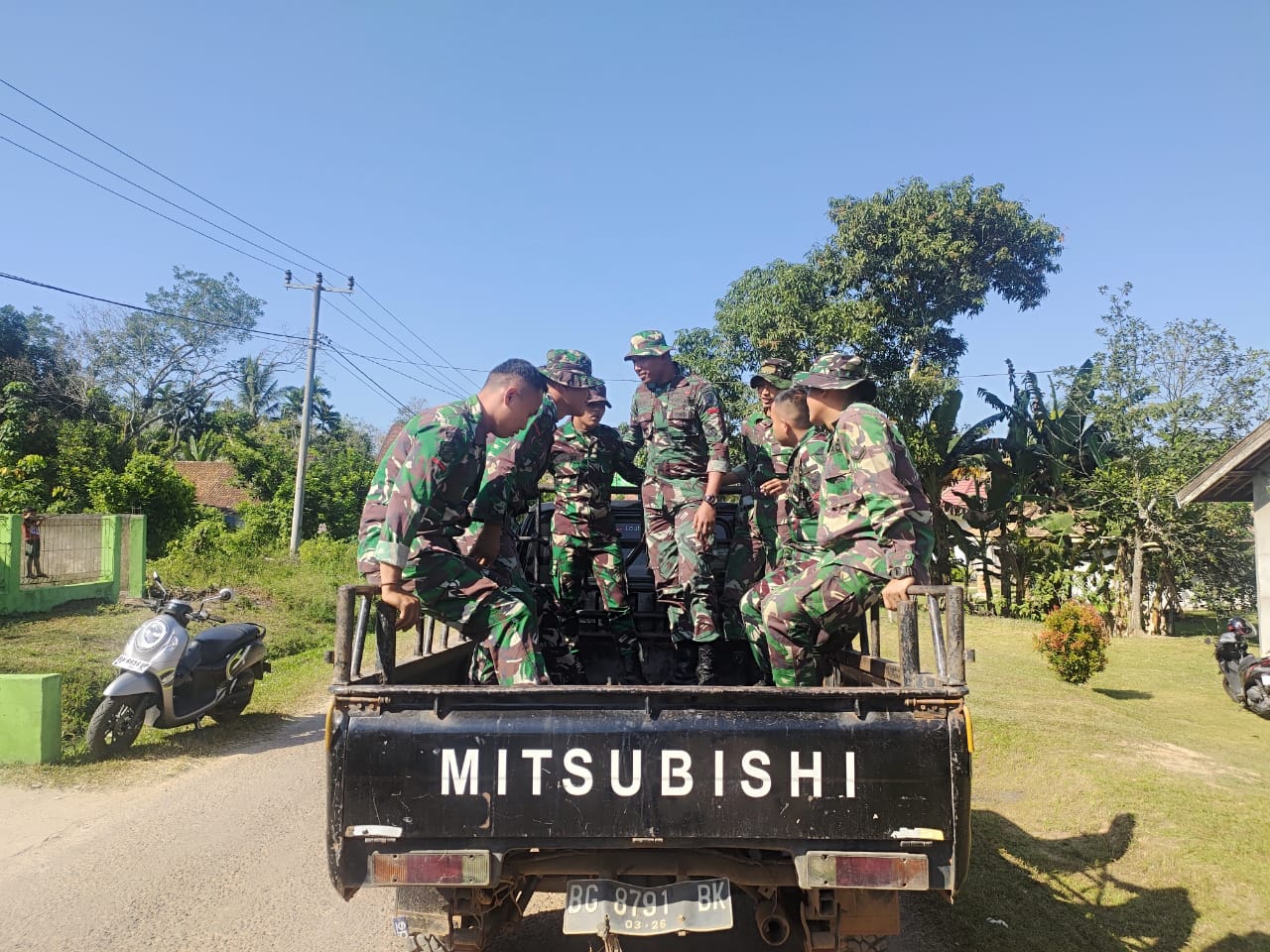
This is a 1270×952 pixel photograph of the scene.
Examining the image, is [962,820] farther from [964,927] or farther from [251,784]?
[251,784]

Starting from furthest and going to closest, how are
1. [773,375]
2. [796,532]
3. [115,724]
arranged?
[115,724]
[773,375]
[796,532]

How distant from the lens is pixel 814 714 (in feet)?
7.90

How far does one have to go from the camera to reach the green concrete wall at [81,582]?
11688 millimetres

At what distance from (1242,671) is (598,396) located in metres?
8.97

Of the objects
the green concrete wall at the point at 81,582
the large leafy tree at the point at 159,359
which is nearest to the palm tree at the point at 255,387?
the large leafy tree at the point at 159,359

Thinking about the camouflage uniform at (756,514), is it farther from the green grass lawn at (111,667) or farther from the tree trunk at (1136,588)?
the tree trunk at (1136,588)

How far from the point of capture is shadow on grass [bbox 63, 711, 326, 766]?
6.25 metres

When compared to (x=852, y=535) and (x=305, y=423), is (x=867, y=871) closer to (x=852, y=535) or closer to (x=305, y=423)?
(x=852, y=535)

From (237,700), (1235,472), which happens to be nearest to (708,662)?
(237,700)

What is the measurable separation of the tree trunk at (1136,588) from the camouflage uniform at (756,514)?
14030mm

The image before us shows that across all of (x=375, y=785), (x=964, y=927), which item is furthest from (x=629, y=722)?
(x=964, y=927)

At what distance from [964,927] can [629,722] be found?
2307 millimetres

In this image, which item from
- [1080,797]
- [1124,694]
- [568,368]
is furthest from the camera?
[1124,694]

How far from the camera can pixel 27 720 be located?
5785 mm
